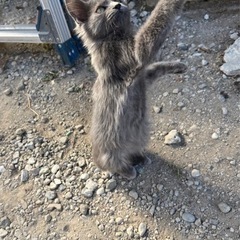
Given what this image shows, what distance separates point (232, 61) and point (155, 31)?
114cm

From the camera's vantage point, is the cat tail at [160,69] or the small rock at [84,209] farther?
the small rock at [84,209]

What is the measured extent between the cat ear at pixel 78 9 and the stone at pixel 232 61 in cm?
129

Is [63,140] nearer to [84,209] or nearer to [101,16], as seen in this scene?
[84,209]

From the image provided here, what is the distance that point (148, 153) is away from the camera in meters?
3.60

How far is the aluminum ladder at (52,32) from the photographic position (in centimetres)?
386

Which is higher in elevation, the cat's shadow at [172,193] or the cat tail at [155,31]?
the cat tail at [155,31]

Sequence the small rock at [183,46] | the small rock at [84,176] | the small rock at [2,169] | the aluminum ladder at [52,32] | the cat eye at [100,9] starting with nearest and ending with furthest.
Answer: the cat eye at [100,9]
the small rock at [84,176]
the small rock at [2,169]
the aluminum ladder at [52,32]
the small rock at [183,46]

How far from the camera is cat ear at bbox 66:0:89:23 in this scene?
2.96 metres

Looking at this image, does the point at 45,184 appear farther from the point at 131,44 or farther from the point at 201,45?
the point at 201,45

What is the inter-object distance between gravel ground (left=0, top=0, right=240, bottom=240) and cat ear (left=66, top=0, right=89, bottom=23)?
1.00m

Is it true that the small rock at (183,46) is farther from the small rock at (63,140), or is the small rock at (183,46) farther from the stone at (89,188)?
the stone at (89,188)

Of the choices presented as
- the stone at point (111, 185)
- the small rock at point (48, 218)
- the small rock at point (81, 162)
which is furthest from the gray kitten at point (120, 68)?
the small rock at point (48, 218)

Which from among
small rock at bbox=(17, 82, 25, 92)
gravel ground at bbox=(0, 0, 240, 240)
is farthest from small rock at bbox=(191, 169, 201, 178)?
small rock at bbox=(17, 82, 25, 92)

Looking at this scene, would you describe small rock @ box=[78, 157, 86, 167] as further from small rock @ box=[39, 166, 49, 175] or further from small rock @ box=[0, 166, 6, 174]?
small rock @ box=[0, 166, 6, 174]
